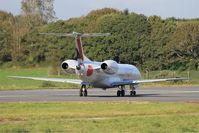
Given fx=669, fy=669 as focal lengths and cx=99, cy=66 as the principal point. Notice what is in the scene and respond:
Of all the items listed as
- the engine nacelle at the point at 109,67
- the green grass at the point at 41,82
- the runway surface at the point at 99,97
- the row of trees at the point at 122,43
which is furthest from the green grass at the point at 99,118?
the row of trees at the point at 122,43

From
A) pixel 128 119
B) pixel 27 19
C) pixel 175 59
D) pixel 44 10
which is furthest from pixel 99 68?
pixel 44 10

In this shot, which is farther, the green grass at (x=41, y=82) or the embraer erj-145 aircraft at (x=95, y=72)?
the green grass at (x=41, y=82)

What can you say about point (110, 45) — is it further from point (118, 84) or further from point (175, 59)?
point (118, 84)

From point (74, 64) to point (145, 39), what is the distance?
186 ft

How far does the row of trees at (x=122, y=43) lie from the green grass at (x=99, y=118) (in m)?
63.3

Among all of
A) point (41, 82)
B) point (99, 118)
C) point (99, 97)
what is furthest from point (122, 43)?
point (99, 118)

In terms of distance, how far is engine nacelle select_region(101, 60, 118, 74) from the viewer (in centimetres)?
4788

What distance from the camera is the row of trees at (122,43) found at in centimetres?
9794

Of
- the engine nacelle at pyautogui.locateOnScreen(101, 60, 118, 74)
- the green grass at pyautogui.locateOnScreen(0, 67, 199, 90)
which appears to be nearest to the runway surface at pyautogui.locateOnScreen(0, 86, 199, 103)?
the engine nacelle at pyautogui.locateOnScreen(101, 60, 118, 74)

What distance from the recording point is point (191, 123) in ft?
78.6

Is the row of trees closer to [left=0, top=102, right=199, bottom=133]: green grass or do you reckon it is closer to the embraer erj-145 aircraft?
the embraer erj-145 aircraft

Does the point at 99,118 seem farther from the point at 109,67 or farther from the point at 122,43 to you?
the point at 122,43

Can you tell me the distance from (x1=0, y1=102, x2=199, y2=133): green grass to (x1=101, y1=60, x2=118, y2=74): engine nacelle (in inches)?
544

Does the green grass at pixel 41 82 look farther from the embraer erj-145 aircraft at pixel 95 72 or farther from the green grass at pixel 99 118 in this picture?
the green grass at pixel 99 118
